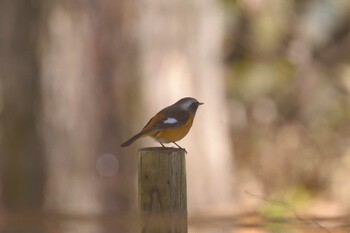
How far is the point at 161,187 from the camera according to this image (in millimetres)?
4277

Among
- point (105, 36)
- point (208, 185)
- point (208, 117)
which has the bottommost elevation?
point (208, 185)

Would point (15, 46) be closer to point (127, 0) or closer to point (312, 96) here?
point (127, 0)

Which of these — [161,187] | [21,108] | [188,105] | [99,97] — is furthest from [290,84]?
[161,187]

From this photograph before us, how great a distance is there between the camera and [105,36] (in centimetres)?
1083

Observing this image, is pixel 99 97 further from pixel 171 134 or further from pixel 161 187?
pixel 161 187

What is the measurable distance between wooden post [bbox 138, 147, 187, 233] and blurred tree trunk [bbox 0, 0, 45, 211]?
644cm

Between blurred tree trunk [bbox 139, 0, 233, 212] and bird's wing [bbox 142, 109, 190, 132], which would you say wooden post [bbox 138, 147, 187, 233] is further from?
blurred tree trunk [bbox 139, 0, 233, 212]

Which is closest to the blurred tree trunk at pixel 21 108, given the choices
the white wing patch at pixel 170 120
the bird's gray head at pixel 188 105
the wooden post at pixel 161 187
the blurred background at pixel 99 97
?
Answer: the blurred background at pixel 99 97

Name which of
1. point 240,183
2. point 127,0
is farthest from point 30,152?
point 240,183

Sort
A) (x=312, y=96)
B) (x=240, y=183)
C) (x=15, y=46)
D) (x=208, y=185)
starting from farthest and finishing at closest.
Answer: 1. (x=312, y=96)
2. (x=240, y=183)
3. (x=208, y=185)
4. (x=15, y=46)

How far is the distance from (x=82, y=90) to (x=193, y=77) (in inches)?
54.0

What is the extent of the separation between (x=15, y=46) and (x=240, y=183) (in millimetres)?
6585

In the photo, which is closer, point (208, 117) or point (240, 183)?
point (208, 117)

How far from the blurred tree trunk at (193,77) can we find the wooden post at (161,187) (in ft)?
21.2
